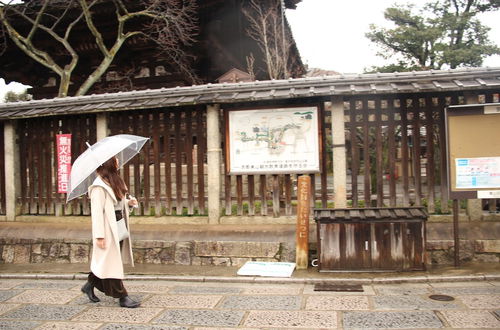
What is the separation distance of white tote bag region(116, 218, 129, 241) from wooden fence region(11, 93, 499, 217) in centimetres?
275

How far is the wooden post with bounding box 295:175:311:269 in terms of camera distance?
704cm

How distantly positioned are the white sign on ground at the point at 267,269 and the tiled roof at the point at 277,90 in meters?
2.83

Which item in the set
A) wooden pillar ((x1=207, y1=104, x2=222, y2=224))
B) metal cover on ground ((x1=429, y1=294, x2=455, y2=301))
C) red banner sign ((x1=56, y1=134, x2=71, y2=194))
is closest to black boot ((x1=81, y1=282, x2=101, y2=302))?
wooden pillar ((x1=207, y1=104, x2=222, y2=224))

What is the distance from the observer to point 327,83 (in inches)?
A: 300

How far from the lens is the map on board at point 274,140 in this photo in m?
7.76

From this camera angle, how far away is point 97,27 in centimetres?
1539

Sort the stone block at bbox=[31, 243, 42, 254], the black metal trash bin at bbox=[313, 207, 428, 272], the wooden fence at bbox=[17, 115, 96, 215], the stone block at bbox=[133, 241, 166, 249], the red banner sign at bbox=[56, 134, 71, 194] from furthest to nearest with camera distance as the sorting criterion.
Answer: the wooden fence at bbox=[17, 115, 96, 215] → the red banner sign at bbox=[56, 134, 71, 194] → the stone block at bbox=[31, 243, 42, 254] → the stone block at bbox=[133, 241, 166, 249] → the black metal trash bin at bbox=[313, 207, 428, 272]

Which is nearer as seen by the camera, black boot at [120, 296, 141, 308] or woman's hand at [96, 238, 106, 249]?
woman's hand at [96, 238, 106, 249]

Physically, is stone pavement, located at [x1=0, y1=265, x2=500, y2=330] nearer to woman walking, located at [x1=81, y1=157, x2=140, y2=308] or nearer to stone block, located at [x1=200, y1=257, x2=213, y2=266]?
woman walking, located at [x1=81, y1=157, x2=140, y2=308]

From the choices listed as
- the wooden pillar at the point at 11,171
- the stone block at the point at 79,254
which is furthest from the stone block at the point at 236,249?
the wooden pillar at the point at 11,171

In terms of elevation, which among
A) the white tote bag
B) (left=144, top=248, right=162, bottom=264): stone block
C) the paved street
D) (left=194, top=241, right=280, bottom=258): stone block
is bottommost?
the paved street

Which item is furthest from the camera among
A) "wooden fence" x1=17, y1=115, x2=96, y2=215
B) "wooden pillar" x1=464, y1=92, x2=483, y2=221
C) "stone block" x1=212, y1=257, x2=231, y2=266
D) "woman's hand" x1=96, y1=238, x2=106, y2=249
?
"wooden fence" x1=17, y1=115, x2=96, y2=215

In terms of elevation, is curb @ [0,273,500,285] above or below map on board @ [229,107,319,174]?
below

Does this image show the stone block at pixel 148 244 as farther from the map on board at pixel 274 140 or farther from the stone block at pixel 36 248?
the stone block at pixel 36 248
